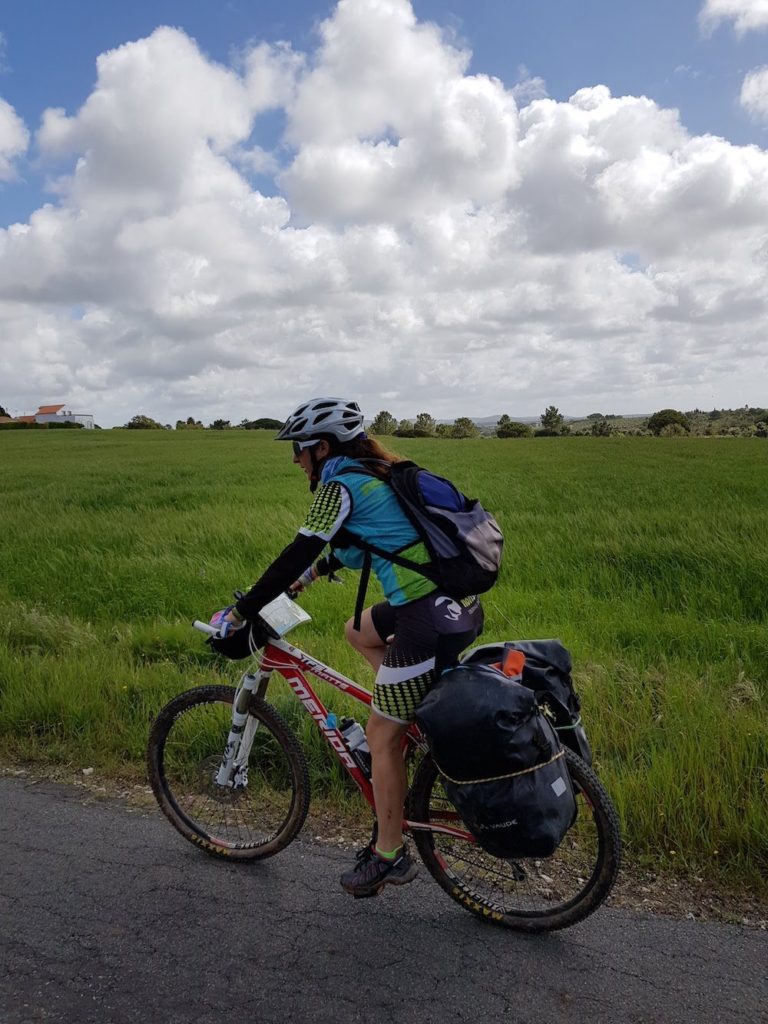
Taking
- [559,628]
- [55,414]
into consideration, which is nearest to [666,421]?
[559,628]

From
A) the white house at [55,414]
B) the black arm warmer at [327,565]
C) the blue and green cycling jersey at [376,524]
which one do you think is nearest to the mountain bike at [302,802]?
the black arm warmer at [327,565]

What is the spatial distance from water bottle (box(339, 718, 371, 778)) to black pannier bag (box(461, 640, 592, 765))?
27.1 inches

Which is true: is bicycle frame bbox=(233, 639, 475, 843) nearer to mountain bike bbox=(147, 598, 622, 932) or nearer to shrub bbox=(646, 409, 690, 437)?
mountain bike bbox=(147, 598, 622, 932)

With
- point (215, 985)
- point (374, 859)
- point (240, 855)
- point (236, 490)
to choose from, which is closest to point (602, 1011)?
point (374, 859)

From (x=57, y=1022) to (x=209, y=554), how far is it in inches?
278

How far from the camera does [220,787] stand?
341cm

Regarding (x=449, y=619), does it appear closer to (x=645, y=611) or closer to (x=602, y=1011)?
(x=602, y=1011)

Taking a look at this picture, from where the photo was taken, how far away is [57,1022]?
2307mm

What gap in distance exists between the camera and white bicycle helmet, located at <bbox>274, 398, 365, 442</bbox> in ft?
9.64

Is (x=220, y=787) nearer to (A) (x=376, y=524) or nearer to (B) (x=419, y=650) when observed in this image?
(B) (x=419, y=650)

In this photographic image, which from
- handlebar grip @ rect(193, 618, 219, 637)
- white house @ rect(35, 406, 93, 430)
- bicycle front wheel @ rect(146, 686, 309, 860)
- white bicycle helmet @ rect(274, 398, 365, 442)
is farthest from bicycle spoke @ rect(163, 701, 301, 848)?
white house @ rect(35, 406, 93, 430)

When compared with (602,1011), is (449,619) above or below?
above

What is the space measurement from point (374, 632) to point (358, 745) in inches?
20.4

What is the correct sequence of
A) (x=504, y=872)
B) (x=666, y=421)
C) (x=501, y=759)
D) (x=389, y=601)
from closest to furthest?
(x=501, y=759)
(x=389, y=601)
(x=504, y=872)
(x=666, y=421)
